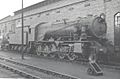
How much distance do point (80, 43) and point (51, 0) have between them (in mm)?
16986

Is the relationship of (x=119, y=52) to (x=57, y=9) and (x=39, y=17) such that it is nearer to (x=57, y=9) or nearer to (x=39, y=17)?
(x=57, y=9)

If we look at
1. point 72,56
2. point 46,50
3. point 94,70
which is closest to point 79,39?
point 72,56

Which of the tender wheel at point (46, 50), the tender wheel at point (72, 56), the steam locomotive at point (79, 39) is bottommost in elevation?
the tender wheel at point (72, 56)

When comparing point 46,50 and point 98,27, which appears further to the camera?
point 46,50

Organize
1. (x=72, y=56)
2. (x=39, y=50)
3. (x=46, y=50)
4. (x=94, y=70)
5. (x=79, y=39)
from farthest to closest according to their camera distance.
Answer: (x=39, y=50) → (x=46, y=50) → (x=72, y=56) → (x=79, y=39) → (x=94, y=70)

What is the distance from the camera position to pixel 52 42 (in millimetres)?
18688

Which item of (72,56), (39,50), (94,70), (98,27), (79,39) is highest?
(98,27)

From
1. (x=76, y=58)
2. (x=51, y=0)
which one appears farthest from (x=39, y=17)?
(x=76, y=58)

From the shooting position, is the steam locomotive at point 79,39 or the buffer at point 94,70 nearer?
the buffer at point 94,70

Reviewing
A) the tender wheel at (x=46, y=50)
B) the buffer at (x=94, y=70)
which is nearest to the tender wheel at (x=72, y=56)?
the tender wheel at (x=46, y=50)

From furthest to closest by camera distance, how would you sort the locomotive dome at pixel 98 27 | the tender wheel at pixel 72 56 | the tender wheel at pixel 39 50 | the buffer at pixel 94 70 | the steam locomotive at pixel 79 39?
1. the tender wheel at pixel 39 50
2. the tender wheel at pixel 72 56
3. the locomotive dome at pixel 98 27
4. the steam locomotive at pixel 79 39
5. the buffer at pixel 94 70

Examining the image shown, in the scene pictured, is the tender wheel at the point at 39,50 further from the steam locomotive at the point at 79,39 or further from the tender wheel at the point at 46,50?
the steam locomotive at the point at 79,39

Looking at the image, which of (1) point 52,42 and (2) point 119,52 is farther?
(1) point 52,42

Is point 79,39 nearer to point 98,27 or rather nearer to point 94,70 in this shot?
point 98,27
